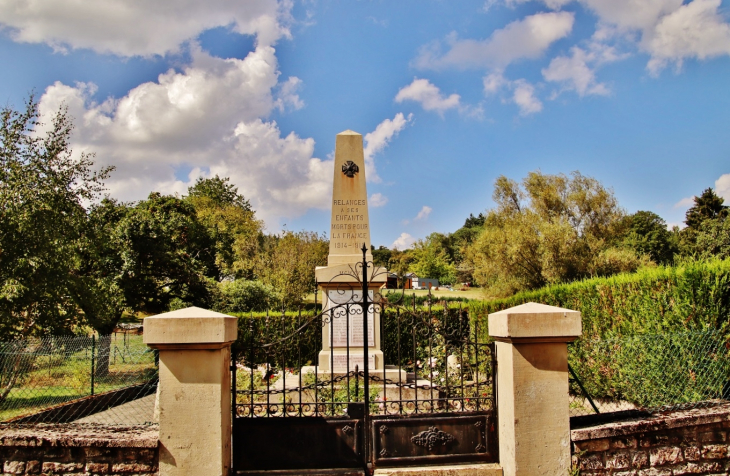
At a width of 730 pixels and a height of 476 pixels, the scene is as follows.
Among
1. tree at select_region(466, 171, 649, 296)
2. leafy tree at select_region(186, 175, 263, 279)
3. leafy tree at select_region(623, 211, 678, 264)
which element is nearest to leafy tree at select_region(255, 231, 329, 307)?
leafy tree at select_region(186, 175, 263, 279)

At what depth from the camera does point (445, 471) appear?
441cm

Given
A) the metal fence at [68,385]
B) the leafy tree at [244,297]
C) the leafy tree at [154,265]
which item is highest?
the leafy tree at [154,265]

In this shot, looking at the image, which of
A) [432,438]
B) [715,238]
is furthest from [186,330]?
[715,238]

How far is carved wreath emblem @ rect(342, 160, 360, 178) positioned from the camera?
35.6 feet

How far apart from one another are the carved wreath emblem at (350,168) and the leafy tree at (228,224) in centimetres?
2007

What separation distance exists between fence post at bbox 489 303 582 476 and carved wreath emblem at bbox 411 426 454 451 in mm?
563

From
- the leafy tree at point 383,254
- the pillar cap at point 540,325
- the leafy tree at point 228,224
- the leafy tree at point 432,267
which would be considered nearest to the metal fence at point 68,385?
the pillar cap at point 540,325

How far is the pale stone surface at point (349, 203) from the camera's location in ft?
35.2

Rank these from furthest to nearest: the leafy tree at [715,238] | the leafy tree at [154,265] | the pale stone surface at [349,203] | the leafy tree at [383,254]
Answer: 1. the leafy tree at [383,254]
2. the leafy tree at [715,238]
3. the leafy tree at [154,265]
4. the pale stone surface at [349,203]

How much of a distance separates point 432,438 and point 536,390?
1.08 m

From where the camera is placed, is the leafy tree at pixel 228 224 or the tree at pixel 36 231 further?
the leafy tree at pixel 228 224

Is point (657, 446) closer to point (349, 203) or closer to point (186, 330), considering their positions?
point (186, 330)

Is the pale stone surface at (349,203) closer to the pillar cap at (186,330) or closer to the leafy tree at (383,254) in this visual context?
the pillar cap at (186,330)

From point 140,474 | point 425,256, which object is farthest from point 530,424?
point 425,256
